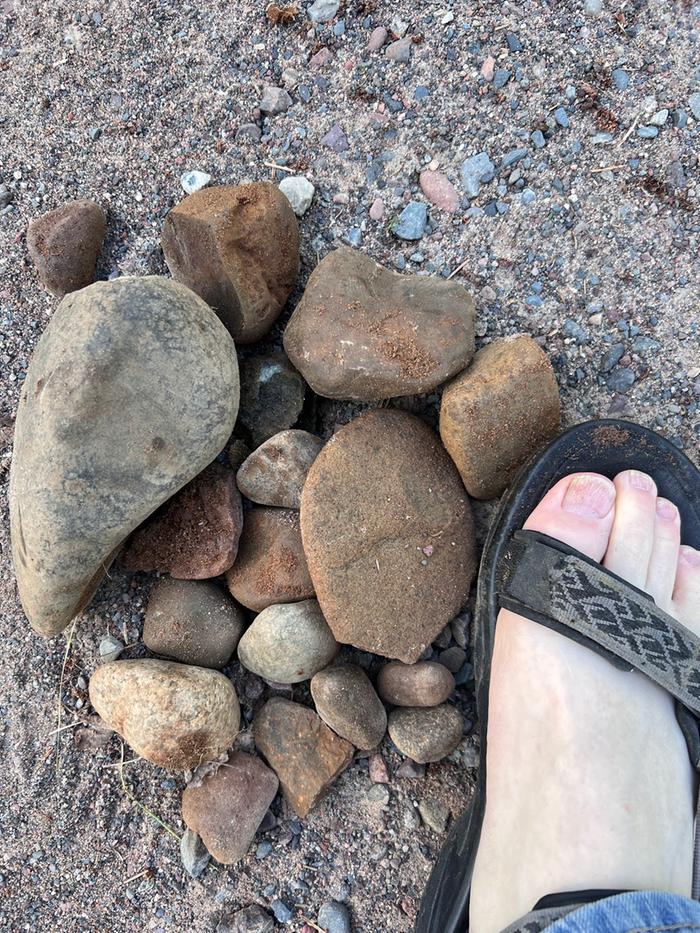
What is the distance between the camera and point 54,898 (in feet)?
6.44

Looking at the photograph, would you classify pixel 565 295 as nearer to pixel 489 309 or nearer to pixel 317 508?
pixel 489 309

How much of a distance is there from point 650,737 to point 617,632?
0.27 metres

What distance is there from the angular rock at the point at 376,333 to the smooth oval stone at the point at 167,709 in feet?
2.67

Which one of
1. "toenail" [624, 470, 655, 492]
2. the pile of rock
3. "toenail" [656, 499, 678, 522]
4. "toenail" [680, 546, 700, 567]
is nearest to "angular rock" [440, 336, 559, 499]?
the pile of rock

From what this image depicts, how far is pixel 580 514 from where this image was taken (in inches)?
70.4

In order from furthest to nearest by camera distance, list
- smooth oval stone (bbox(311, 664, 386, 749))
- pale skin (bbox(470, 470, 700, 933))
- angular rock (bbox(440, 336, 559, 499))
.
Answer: smooth oval stone (bbox(311, 664, 386, 749))
angular rock (bbox(440, 336, 559, 499))
pale skin (bbox(470, 470, 700, 933))

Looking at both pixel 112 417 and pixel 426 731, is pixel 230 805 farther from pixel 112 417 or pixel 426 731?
pixel 112 417

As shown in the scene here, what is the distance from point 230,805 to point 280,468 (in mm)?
879

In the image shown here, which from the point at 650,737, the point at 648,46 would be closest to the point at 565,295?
the point at 648,46

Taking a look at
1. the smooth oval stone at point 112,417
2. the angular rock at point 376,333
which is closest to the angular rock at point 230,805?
the smooth oval stone at point 112,417

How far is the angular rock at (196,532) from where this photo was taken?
1919mm

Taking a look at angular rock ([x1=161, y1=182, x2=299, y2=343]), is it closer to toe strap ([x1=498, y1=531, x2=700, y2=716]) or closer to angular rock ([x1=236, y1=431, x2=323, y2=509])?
angular rock ([x1=236, y1=431, x2=323, y2=509])

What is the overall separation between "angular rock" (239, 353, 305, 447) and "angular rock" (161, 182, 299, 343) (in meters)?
0.10

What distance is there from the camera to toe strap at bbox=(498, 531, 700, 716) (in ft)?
5.53
